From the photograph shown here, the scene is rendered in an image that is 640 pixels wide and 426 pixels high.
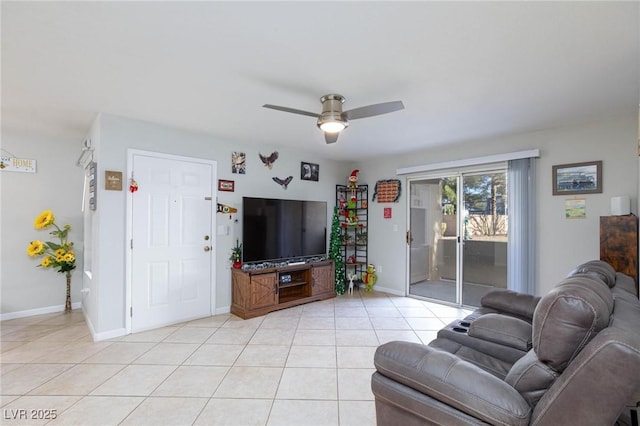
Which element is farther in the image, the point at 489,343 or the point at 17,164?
the point at 17,164

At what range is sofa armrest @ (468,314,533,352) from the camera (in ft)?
6.18

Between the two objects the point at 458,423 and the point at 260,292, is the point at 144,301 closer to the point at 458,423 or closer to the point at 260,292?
the point at 260,292

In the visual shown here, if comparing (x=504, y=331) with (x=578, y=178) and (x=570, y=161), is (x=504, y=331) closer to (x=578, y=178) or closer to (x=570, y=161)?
(x=578, y=178)

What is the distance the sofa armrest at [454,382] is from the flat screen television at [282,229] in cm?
292

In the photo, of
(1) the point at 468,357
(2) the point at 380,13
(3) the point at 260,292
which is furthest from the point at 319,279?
(2) the point at 380,13

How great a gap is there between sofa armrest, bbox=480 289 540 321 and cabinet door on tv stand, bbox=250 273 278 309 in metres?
2.61

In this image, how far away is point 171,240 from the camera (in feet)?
12.1

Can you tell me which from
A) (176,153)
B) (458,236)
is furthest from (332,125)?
(458,236)

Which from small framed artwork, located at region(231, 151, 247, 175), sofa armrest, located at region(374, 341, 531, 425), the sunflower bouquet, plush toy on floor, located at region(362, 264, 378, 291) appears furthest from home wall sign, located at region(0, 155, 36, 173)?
plush toy on floor, located at region(362, 264, 378, 291)

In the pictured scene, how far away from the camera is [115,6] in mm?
1569

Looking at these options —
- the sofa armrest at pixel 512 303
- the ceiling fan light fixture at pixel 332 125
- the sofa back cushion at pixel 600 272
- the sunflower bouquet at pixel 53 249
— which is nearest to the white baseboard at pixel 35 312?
the sunflower bouquet at pixel 53 249

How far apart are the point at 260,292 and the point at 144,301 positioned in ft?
4.50

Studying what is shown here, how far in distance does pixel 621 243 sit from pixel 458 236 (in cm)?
183

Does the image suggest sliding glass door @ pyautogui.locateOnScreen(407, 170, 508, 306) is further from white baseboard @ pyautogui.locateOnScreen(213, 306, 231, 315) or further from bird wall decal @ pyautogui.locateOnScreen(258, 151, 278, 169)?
white baseboard @ pyautogui.locateOnScreen(213, 306, 231, 315)
